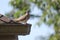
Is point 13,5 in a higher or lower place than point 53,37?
higher

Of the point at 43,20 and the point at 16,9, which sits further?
the point at 16,9

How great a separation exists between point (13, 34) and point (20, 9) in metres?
6.93

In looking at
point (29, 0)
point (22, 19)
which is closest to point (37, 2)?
point (29, 0)

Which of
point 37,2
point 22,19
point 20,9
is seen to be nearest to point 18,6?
point 20,9

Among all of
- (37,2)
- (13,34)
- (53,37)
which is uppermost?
(37,2)

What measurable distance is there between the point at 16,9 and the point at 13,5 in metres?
0.30

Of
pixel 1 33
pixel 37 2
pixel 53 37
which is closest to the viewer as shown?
pixel 1 33

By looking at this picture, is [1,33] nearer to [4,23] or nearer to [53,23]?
[4,23]

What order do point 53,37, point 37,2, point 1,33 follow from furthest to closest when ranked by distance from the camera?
point 37,2
point 53,37
point 1,33

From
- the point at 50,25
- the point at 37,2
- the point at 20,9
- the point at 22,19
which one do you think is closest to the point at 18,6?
the point at 20,9

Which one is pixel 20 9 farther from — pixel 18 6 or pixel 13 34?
pixel 13 34

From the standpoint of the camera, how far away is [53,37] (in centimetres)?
814

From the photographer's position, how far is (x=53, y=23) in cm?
848

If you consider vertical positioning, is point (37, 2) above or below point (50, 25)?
above
